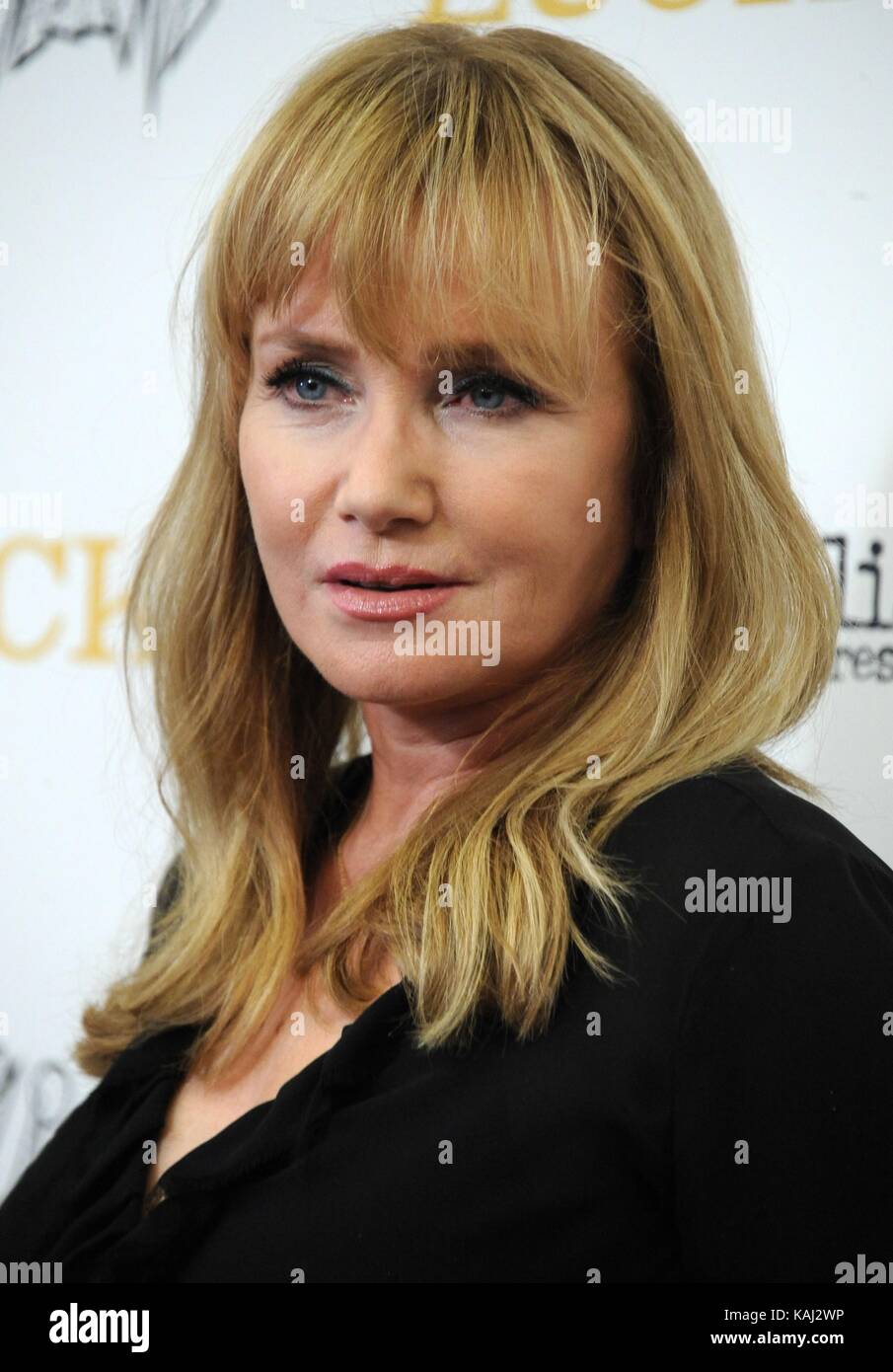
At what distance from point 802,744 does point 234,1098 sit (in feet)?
1.94

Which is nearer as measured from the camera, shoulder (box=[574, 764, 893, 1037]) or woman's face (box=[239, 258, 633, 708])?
shoulder (box=[574, 764, 893, 1037])

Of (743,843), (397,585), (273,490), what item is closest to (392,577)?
(397,585)

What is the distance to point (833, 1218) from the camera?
2.36 feet

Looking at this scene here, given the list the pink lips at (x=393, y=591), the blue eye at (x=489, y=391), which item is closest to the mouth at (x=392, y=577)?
the pink lips at (x=393, y=591)

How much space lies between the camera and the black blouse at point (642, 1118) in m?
0.72

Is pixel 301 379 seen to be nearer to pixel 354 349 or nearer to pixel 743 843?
pixel 354 349

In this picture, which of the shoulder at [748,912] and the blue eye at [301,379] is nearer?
the shoulder at [748,912]

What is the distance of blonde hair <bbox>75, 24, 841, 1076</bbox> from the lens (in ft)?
2.73

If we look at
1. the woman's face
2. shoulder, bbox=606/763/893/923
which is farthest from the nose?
shoulder, bbox=606/763/893/923

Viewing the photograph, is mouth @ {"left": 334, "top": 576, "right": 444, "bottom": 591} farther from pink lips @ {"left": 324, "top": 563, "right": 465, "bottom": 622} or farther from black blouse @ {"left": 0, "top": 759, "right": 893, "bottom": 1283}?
black blouse @ {"left": 0, "top": 759, "right": 893, "bottom": 1283}

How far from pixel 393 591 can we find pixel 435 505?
64 millimetres

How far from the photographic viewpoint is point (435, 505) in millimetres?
860

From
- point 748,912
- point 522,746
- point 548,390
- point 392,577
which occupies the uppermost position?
point 548,390

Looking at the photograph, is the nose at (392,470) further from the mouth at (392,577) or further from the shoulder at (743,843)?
the shoulder at (743,843)
